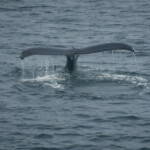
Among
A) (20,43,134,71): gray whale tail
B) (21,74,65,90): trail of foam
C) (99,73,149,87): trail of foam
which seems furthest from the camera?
(99,73,149,87): trail of foam

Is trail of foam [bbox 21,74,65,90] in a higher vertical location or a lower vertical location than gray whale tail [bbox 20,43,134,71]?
lower

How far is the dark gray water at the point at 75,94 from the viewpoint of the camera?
1773 centimetres

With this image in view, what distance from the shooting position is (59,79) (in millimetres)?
22734

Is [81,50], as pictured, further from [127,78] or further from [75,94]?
[127,78]

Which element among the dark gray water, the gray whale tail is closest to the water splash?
the dark gray water

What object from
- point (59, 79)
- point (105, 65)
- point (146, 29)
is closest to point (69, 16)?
point (146, 29)

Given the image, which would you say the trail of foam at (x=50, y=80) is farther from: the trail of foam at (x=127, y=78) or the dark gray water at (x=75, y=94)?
the trail of foam at (x=127, y=78)

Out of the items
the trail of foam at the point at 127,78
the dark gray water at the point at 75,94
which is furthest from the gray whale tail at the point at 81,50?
the trail of foam at the point at 127,78

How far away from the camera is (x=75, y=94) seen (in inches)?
829

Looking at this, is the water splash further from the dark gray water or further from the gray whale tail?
the gray whale tail

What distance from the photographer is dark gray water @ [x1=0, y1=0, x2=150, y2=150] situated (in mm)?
17734

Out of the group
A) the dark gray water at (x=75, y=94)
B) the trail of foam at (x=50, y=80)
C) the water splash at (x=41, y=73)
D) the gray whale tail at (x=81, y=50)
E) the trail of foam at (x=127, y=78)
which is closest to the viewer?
the dark gray water at (x=75, y=94)

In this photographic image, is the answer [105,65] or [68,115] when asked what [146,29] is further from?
[68,115]

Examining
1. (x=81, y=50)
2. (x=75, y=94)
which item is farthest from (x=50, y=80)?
(x=75, y=94)
